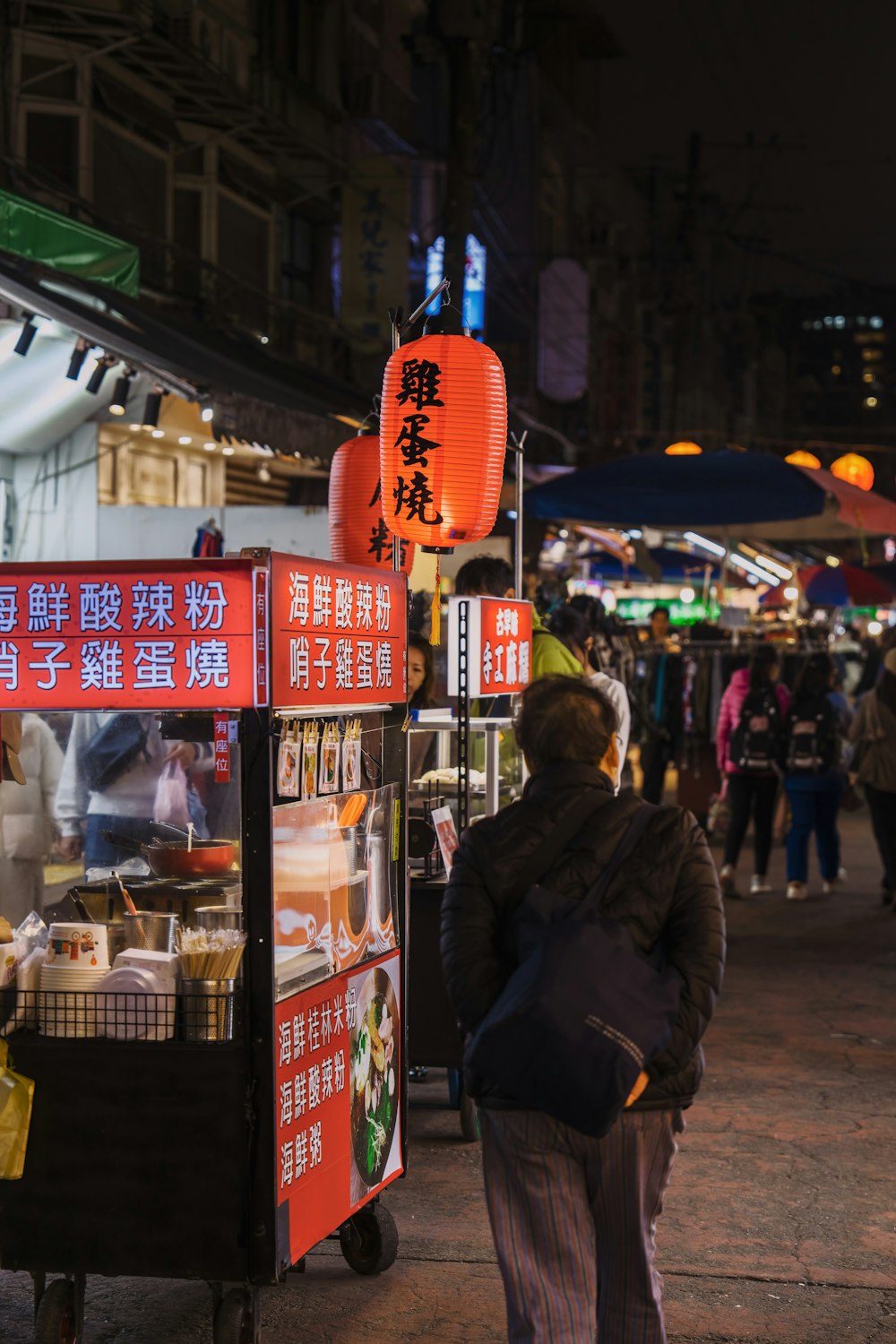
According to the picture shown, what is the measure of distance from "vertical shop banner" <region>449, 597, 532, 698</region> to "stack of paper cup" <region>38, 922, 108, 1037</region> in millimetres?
2205

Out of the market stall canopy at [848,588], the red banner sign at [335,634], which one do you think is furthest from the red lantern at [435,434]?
the market stall canopy at [848,588]

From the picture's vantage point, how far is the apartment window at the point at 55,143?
601 inches

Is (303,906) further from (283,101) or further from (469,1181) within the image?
(283,101)

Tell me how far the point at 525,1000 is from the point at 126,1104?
1.55 metres

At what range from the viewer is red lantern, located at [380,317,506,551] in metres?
7.34

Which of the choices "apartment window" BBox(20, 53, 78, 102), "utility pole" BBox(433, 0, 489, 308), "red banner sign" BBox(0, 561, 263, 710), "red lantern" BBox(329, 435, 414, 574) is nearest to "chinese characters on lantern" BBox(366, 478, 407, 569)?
"red lantern" BBox(329, 435, 414, 574)

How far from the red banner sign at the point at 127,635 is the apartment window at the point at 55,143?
12.1 meters

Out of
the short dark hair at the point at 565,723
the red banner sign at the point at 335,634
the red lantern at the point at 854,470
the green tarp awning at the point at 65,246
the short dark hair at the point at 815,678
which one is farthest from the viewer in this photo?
the red lantern at the point at 854,470

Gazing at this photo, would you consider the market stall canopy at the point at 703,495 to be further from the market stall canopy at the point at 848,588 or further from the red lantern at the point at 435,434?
the market stall canopy at the point at 848,588

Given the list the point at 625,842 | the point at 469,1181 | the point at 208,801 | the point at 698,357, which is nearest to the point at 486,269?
the point at 208,801

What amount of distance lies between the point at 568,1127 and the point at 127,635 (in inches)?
70.6

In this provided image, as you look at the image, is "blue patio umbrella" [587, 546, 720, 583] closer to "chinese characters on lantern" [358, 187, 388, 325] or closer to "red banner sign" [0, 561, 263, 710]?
"chinese characters on lantern" [358, 187, 388, 325]

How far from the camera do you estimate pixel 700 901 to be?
11.5ft

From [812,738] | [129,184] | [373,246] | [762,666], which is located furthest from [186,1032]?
[373,246]
